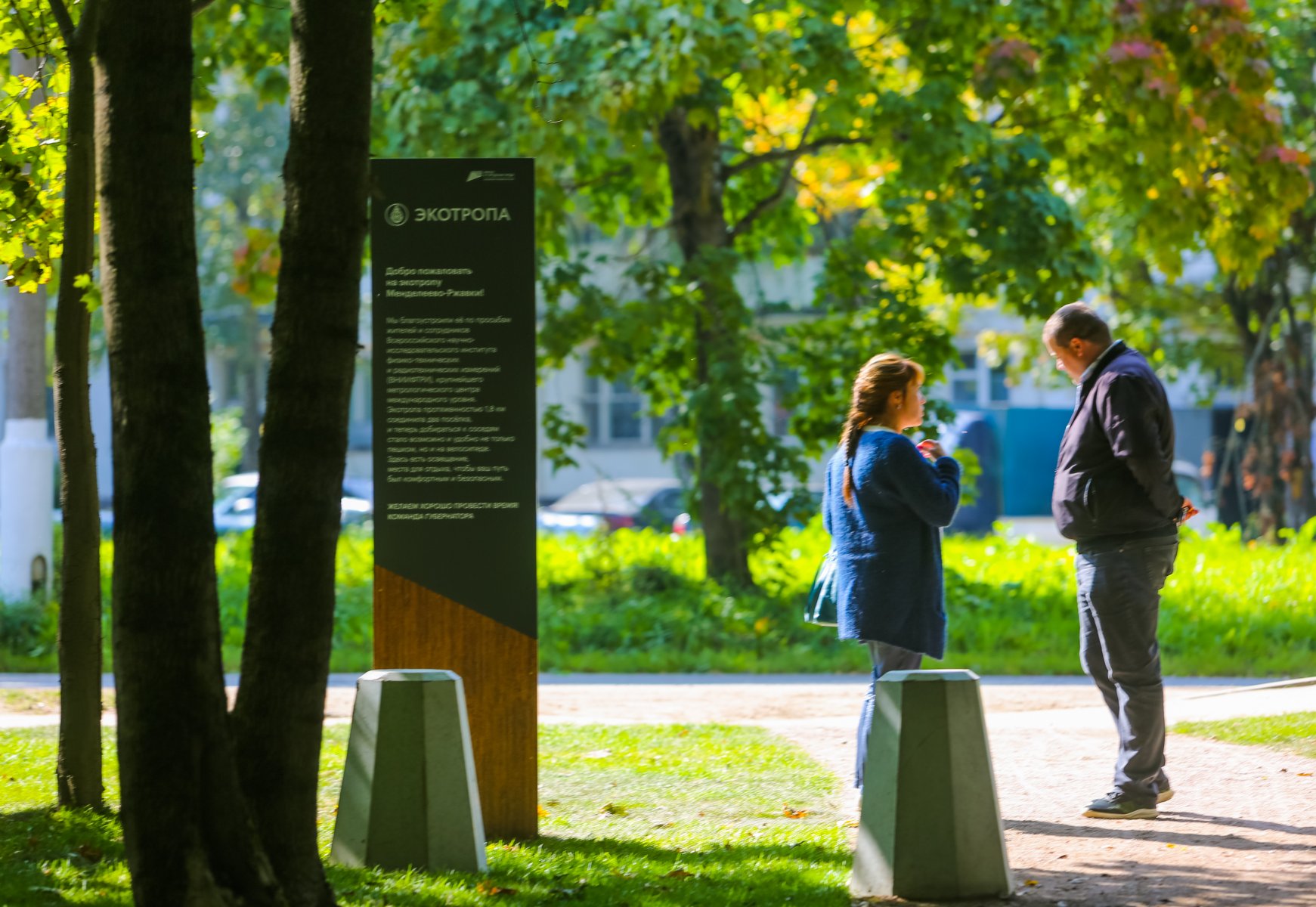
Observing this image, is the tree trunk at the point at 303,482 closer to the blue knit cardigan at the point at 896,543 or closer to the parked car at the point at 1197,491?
the blue knit cardigan at the point at 896,543

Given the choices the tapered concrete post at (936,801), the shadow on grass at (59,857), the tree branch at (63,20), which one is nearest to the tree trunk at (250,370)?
the tree branch at (63,20)

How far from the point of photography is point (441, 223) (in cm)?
632

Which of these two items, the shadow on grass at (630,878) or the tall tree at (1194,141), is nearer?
the shadow on grass at (630,878)

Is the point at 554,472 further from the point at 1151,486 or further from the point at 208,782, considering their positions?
the point at 208,782

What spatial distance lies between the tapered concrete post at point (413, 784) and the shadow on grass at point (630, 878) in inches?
4.1

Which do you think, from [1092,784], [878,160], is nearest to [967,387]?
[878,160]

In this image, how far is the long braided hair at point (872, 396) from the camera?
253 inches

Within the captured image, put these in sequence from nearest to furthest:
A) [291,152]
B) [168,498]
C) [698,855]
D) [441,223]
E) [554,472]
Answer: [168,498] < [291,152] < [698,855] < [441,223] < [554,472]

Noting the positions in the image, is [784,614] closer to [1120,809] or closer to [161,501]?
[1120,809]

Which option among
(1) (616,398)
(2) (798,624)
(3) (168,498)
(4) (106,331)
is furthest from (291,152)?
(1) (616,398)

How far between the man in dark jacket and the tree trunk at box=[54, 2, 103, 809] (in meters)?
3.70

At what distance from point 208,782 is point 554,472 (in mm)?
11637

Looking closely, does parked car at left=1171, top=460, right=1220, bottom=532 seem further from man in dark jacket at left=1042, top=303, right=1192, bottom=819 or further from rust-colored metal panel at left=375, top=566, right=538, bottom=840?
rust-colored metal panel at left=375, top=566, right=538, bottom=840

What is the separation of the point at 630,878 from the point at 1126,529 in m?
2.35
